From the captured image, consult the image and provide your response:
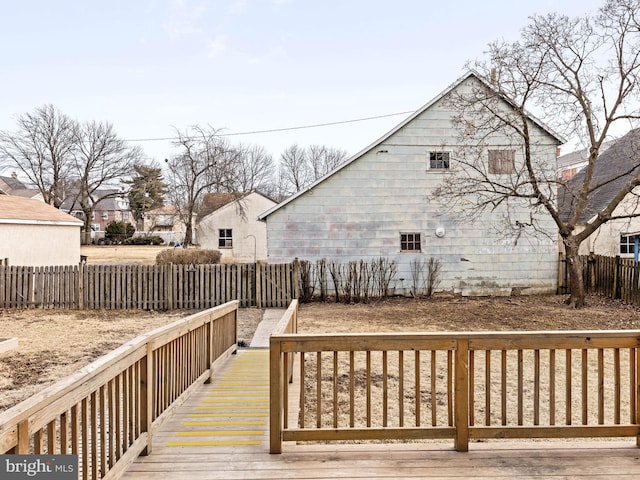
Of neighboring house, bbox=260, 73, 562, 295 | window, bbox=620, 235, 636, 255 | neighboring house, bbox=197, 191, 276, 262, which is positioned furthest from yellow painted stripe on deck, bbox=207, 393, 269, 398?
neighboring house, bbox=197, 191, 276, 262

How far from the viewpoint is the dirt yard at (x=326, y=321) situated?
8.15m

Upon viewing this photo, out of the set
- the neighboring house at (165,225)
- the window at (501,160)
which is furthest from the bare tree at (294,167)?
the window at (501,160)

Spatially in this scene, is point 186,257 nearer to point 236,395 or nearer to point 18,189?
point 236,395

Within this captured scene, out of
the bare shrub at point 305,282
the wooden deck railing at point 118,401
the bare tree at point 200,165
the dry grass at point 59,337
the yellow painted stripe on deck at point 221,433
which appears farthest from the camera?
the bare tree at point 200,165

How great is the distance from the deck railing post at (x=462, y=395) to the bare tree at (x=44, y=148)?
4481 cm

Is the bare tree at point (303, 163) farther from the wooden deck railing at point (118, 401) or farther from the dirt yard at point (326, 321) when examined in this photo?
the wooden deck railing at point (118, 401)

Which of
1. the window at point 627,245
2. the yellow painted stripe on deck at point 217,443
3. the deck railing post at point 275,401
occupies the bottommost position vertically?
the yellow painted stripe on deck at point 217,443

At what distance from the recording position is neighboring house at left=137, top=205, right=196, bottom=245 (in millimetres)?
48750

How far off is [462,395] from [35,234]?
744 inches

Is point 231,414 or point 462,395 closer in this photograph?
point 462,395

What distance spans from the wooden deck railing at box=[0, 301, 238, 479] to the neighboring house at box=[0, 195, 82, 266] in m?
14.1

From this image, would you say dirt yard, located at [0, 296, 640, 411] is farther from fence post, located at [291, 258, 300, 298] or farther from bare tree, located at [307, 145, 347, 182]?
bare tree, located at [307, 145, 347, 182]

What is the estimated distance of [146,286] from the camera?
1407 centimetres

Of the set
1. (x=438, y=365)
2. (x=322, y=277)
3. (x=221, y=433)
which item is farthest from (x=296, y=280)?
(x=221, y=433)
